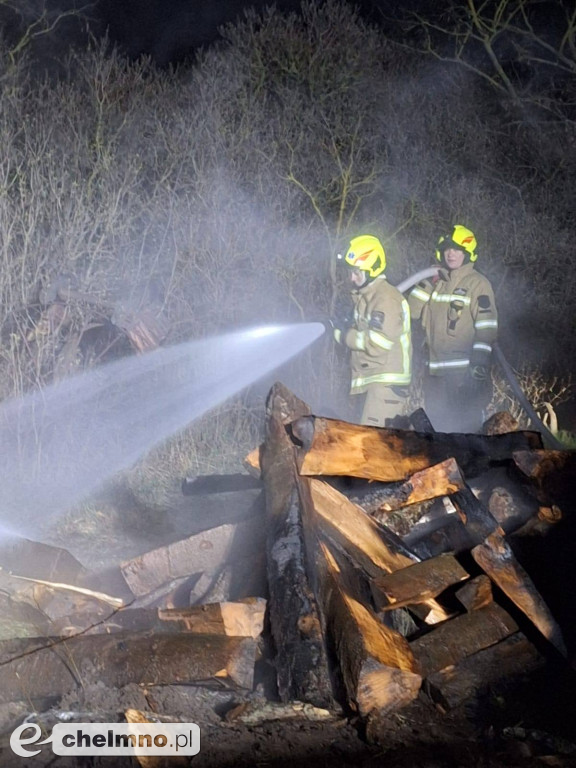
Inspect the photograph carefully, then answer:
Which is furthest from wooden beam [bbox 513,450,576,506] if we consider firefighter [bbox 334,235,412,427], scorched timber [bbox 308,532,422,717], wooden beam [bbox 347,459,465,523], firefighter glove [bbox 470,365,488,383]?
firefighter glove [bbox 470,365,488,383]

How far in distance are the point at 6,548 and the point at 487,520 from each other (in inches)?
106

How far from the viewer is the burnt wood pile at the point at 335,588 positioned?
296cm

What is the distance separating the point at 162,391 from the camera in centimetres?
768

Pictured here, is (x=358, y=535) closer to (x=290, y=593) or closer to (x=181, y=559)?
(x=290, y=593)

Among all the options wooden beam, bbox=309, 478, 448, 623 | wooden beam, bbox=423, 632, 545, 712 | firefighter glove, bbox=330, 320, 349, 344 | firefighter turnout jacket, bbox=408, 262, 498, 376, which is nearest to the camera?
wooden beam, bbox=423, 632, 545, 712

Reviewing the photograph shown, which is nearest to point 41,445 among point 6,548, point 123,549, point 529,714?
point 123,549

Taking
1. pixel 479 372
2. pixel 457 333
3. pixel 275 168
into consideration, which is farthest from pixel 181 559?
pixel 275 168

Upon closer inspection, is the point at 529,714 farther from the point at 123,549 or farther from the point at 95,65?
the point at 95,65

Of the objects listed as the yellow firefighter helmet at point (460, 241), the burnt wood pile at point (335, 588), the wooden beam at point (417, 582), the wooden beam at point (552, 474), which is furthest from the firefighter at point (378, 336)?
the wooden beam at point (417, 582)

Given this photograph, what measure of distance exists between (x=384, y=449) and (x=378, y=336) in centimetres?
226

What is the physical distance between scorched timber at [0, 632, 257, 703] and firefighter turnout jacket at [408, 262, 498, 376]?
443cm

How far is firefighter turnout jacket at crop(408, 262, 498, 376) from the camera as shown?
6.90m

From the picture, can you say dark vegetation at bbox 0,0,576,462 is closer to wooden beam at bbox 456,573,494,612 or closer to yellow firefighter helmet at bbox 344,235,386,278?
yellow firefighter helmet at bbox 344,235,386,278

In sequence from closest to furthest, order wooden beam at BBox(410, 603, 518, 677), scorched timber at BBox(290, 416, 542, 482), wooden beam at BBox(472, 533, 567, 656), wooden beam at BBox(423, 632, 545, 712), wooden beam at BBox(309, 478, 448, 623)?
1. wooden beam at BBox(423, 632, 545, 712)
2. wooden beam at BBox(410, 603, 518, 677)
3. wooden beam at BBox(472, 533, 567, 656)
4. wooden beam at BBox(309, 478, 448, 623)
5. scorched timber at BBox(290, 416, 542, 482)
